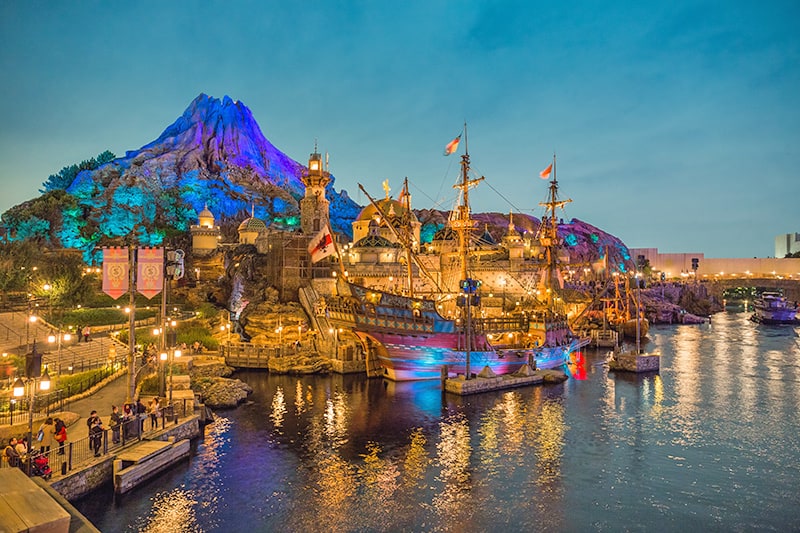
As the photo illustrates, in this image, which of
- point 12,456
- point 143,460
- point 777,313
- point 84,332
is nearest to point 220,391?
point 84,332

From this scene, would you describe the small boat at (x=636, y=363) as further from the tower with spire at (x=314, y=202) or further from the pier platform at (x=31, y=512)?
the pier platform at (x=31, y=512)

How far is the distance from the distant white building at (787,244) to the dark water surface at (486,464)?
6728 inches

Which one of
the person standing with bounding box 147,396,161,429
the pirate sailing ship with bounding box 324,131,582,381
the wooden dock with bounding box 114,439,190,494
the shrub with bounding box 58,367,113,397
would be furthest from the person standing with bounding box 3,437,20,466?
the pirate sailing ship with bounding box 324,131,582,381

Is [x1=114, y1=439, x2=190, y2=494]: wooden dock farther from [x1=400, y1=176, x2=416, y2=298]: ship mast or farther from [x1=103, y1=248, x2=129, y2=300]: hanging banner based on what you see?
[x1=400, y1=176, x2=416, y2=298]: ship mast

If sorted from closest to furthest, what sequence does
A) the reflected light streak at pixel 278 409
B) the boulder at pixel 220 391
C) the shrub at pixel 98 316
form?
the reflected light streak at pixel 278 409 < the boulder at pixel 220 391 < the shrub at pixel 98 316

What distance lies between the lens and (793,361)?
175ft

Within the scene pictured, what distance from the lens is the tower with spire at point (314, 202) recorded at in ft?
248

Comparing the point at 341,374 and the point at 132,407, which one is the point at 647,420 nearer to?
the point at 341,374

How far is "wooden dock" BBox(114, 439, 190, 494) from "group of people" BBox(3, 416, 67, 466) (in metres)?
2.14

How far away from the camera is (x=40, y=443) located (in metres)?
19.9

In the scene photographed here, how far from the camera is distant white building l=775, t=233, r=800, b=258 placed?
178m

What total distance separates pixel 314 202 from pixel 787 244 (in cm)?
17678

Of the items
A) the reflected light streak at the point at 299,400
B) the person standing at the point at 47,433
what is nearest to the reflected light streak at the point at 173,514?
the person standing at the point at 47,433

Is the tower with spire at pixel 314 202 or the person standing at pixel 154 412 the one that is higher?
the tower with spire at pixel 314 202
